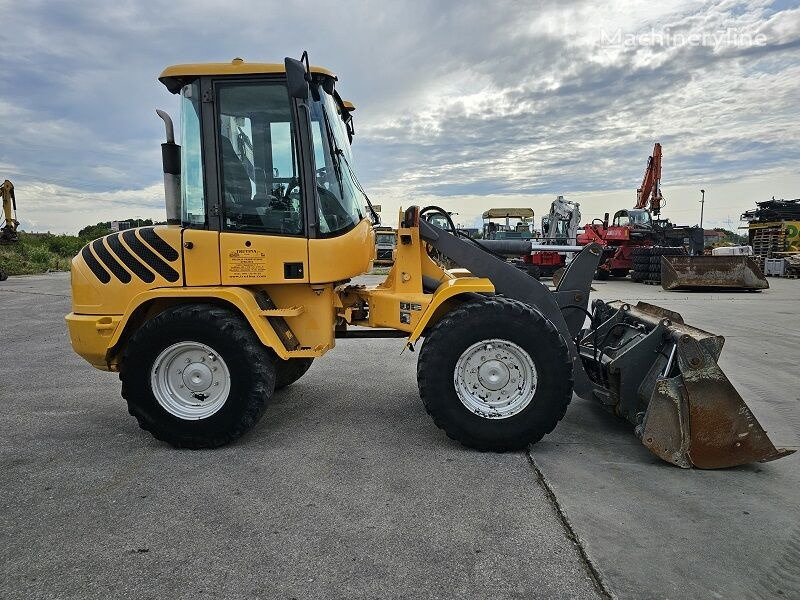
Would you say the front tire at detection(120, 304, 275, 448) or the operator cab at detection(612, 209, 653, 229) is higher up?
the operator cab at detection(612, 209, 653, 229)

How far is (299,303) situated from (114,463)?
169 centimetres

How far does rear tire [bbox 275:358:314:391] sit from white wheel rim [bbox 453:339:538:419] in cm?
203

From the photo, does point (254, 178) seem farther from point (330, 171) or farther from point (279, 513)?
point (279, 513)

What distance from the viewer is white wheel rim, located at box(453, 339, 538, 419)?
149 inches

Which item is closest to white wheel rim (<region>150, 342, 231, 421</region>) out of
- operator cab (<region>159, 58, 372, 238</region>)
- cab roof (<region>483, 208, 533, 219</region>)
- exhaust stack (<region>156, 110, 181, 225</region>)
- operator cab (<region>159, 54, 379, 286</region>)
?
operator cab (<region>159, 54, 379, 286</region>)

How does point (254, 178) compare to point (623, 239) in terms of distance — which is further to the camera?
point (623, 239)

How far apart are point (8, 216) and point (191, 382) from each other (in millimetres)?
29256

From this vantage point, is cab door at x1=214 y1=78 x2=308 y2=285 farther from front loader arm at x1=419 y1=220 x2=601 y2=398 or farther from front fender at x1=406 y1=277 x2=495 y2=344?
front loader arm at x1=419 y1=220 x2=601 y2=398

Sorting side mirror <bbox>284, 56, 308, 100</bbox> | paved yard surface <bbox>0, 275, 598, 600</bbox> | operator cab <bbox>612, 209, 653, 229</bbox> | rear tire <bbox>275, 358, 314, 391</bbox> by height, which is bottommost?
paved yard surface <bbox>0, 275, 598, 600</bbox>

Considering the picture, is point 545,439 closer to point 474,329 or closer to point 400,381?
point 474,329

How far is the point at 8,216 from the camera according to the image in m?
26.5

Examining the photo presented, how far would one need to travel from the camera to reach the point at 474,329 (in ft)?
12.3

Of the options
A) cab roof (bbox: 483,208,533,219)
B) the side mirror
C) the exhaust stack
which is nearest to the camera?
the side mirror

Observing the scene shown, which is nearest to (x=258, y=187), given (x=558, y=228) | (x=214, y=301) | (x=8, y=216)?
(x=214, y=301)
